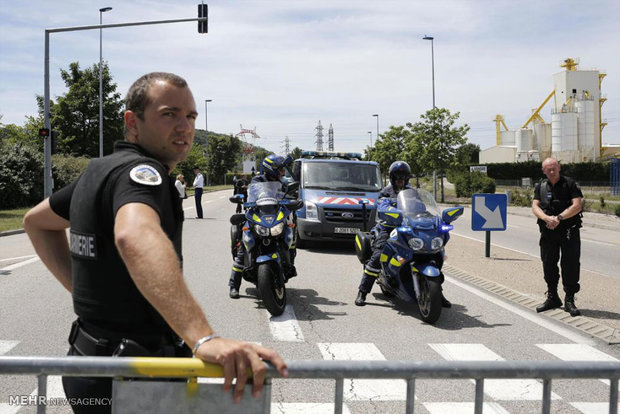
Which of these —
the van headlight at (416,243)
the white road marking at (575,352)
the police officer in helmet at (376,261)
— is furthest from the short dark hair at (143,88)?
the police officer in helmet at (376,261)

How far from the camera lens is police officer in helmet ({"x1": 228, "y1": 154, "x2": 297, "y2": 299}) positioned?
25.3ft

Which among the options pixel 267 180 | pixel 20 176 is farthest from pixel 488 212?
pixel 20 176

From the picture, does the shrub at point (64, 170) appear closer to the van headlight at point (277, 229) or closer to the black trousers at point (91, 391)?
the van headlight at point (277, 229)

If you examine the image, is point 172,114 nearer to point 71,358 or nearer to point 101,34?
point 71,358

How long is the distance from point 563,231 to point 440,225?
1573 mm

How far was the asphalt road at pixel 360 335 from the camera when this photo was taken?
421 centimetres

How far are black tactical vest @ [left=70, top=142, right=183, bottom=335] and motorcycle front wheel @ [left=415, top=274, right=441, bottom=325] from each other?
188 inches

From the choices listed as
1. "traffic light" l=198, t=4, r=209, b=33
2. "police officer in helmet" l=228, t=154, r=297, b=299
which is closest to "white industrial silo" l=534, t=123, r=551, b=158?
"traffic light" l=198, t=4, r=209, b=33

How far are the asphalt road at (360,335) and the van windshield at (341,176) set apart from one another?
507 centimetres

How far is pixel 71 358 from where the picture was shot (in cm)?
182

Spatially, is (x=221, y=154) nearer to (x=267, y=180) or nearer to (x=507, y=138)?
(x=507, y=138)

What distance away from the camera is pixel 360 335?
605 cm

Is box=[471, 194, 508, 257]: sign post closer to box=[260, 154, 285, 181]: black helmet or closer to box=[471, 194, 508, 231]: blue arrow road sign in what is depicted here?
box=[471, 194, 508, 231]: blue arrow road sign

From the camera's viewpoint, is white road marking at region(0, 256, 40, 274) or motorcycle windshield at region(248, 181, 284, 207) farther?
white road marking at region(0, 256, 40, 274)
